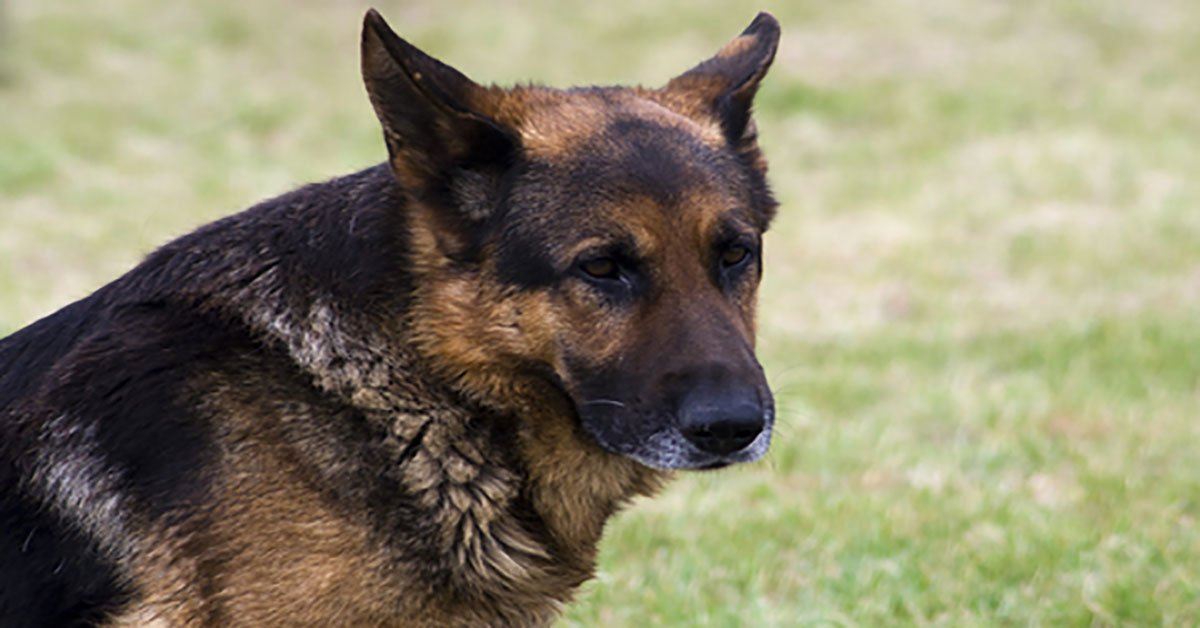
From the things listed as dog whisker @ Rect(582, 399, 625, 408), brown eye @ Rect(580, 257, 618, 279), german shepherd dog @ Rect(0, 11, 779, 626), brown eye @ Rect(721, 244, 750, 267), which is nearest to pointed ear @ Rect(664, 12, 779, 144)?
german shepherd dog @ Rect(0, 11, 779, 626)

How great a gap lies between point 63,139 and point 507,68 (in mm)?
6044

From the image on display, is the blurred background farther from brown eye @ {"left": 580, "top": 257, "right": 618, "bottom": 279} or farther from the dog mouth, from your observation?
brown eye @ {"left": 580, "top": 257, "right": 618, "bottom": 279}

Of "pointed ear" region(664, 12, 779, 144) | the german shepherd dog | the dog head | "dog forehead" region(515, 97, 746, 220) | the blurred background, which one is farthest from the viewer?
the blurred background

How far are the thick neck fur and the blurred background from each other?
103 centimetres

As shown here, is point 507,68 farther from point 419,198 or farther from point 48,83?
point 419,198

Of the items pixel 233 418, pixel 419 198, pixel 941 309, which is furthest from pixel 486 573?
pixel 941 309

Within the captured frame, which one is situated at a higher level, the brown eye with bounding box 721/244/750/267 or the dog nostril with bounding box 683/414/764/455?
the brown eye with bounding box 721/244/750/267

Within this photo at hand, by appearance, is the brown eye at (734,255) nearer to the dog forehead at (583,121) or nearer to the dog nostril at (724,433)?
the dog forehead at (583,121)

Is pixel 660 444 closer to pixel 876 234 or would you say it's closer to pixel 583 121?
pixel 583 121

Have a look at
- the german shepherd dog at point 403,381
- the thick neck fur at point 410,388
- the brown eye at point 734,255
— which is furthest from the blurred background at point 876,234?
the brown eye at point 734,255

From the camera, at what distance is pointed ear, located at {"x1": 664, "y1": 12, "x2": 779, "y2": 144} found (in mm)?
4520

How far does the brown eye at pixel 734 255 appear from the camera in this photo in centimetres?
414

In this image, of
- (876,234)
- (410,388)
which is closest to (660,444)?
(410,388)

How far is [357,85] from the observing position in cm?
1992
